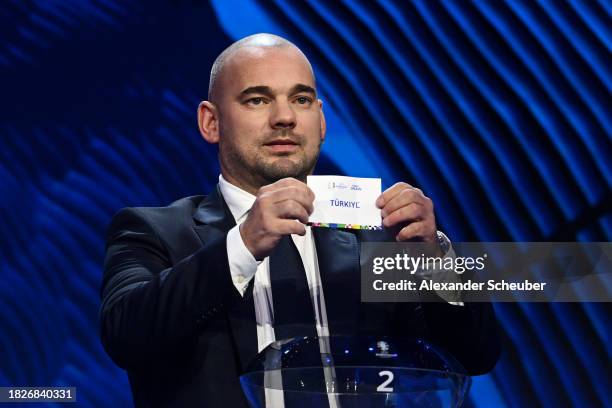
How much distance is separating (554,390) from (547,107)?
31.4 inches

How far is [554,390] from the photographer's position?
2.57m

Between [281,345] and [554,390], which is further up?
[554,390]

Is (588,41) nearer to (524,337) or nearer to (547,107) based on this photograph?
(547,107)

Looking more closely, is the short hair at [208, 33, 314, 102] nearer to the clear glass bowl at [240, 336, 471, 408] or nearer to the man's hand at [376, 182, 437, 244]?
the man's hand at [376, 182, 437, 244]

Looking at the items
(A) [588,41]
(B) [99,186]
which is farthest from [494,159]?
(B) [99,186]

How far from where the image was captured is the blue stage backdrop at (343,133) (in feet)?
8.38

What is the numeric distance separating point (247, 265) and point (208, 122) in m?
0.74

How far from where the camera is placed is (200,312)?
1725 mm

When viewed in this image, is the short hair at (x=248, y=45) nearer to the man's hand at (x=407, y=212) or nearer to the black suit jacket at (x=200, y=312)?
the black suit jacket at (x=200, y=312)

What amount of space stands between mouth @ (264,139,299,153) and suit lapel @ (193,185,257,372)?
18 cm

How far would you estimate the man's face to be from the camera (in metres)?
2.11
